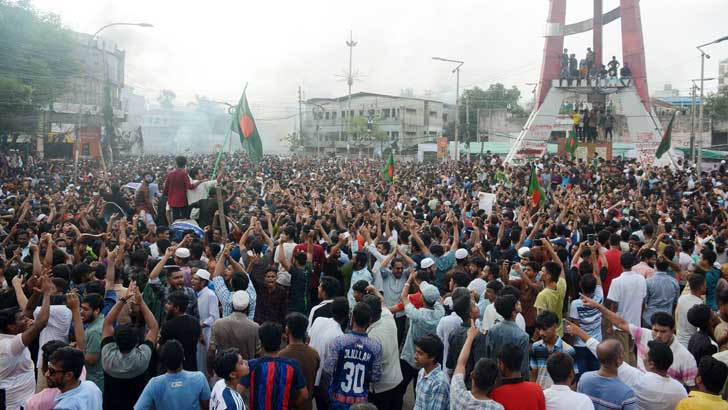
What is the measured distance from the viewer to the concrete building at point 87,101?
116 feet

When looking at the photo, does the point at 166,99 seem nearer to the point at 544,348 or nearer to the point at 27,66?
the point at 27,66

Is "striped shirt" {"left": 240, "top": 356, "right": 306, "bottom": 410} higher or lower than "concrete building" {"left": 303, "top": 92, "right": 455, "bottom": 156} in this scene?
lower

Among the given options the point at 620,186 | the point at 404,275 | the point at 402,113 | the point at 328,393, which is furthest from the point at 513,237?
the point at 402,113

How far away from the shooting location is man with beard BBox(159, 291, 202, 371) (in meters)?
5.22

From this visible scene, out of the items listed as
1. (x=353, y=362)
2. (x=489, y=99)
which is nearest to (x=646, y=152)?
(x=353, y=362)

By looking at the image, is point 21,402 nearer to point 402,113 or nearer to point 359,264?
point 359,264

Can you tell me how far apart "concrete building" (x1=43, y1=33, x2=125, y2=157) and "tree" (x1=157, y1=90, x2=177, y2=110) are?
53787 millimetres

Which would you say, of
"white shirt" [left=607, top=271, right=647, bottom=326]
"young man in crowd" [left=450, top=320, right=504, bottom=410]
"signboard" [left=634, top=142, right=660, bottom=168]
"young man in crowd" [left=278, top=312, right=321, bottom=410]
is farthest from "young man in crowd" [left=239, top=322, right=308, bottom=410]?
"signboard" [left=634, top=142, right=660, bottom=168]

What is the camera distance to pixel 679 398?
13.8 ft

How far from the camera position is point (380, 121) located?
7519 cm

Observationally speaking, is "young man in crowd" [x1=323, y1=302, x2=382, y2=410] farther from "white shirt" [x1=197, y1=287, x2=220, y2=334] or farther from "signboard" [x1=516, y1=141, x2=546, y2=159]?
"signboard" [x1=516, y1=141, x2=546, y2=159]

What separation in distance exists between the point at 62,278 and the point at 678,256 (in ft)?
24.4

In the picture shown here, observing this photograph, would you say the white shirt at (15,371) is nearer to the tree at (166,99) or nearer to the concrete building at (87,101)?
the concrete building at (87,101)

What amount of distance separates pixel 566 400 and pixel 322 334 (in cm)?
205
